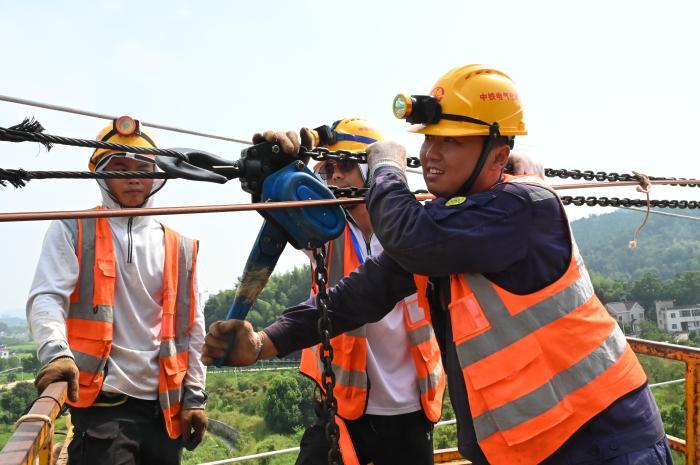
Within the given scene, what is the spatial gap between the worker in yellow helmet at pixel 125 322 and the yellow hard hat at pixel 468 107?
1.51 m

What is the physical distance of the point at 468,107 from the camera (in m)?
2.18

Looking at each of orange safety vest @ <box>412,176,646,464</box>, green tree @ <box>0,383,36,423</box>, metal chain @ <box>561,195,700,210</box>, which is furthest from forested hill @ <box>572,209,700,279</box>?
orange safety vest @ <box>412,176,646,464</box>

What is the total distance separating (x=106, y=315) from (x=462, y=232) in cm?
189

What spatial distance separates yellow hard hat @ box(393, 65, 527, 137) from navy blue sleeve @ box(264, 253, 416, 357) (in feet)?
1.94

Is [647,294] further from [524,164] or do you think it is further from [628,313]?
[524,164]

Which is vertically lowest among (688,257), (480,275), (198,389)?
(688,257)

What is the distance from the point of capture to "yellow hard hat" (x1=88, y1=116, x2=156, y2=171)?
3.30 m

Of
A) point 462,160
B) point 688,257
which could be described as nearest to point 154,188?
point 462,160

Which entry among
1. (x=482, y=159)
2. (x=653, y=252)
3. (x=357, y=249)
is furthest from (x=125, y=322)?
(x=653, y=252)

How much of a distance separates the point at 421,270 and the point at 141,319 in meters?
1.74

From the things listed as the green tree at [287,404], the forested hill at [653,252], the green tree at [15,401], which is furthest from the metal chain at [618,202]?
the forested hill at [653,252]

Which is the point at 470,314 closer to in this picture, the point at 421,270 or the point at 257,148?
the point at 421,270

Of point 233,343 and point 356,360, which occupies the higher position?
point 233,343

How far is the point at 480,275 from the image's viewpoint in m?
2.02
